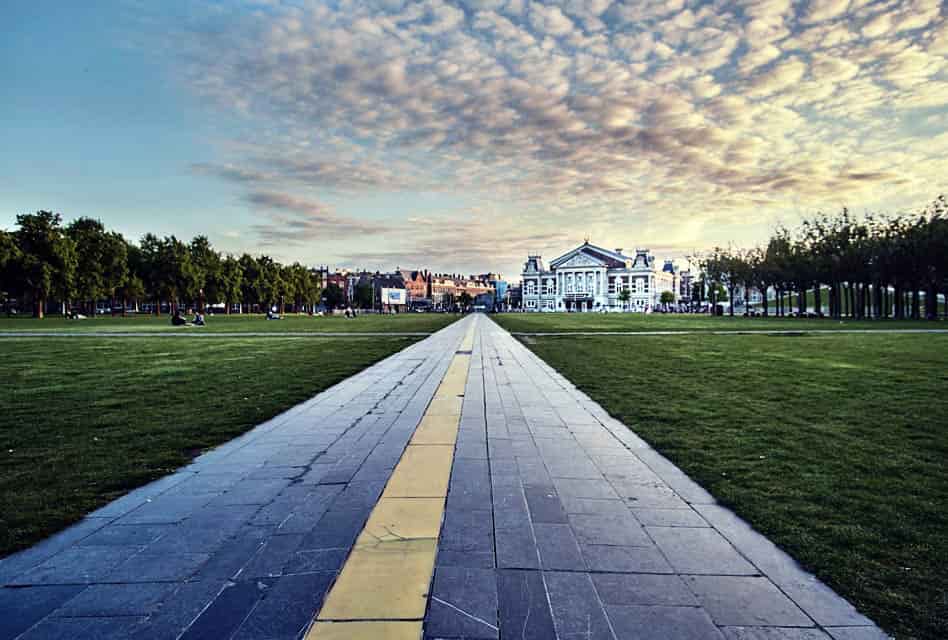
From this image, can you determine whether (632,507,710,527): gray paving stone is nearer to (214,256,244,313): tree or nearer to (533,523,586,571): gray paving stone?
(533,523,586,571): gray paving stone

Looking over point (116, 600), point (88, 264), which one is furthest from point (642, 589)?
point (88, 264)

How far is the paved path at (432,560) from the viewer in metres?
2.85

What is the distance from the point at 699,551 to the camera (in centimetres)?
374

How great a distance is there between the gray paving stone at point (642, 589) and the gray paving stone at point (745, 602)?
3.3 inches

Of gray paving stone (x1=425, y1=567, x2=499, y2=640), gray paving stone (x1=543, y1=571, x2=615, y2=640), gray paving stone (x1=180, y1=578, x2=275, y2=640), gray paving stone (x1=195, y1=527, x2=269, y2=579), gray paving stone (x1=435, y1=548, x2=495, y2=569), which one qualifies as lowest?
gray paving stone (x1=543, y1=571, x2=615, y2=640)

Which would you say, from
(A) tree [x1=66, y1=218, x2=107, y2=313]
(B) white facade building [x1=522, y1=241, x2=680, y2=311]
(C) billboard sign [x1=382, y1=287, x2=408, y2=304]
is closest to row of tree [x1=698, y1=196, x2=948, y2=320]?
(B) white facade building [x1=522, y1=241, x2=680, y2=311]

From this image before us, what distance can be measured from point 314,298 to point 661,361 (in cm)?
10829

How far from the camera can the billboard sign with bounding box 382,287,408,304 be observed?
531 ft

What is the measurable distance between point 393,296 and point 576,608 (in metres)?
168

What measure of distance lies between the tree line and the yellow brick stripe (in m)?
72.2

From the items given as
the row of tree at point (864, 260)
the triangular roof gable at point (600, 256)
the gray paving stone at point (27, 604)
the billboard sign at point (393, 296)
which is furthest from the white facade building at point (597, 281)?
the gray paving stone at point (27, 604)

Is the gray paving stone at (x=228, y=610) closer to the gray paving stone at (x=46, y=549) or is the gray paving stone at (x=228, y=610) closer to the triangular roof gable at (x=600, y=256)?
the gray paving stone at (x=46, y=549)

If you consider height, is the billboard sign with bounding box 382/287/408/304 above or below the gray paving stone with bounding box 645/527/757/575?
above

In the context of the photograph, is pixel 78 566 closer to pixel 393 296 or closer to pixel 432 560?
pixel 432 560
